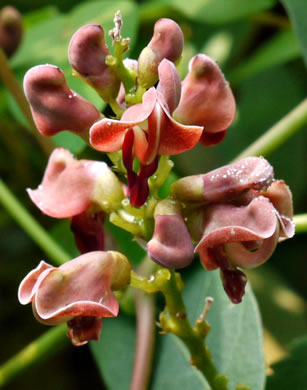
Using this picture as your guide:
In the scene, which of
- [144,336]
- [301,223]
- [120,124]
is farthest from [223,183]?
[144,336]

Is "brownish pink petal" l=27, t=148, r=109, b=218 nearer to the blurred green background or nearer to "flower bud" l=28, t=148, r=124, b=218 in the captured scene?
"flower bud" l=28, t=148, r=124, b=218

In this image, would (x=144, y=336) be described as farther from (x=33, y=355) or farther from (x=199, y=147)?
(x=199, y=147)

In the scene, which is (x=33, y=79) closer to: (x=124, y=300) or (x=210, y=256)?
(x=210, y=256)

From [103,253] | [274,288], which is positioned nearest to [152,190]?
[103,253]

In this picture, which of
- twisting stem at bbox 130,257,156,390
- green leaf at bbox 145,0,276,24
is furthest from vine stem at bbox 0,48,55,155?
green leaf at bbox 145,0,276,24

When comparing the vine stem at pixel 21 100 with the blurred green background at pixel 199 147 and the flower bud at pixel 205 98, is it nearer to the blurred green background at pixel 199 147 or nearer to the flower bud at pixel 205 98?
the blurred green background at pixel 199 147

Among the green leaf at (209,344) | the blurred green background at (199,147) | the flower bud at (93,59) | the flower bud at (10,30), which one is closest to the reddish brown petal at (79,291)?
the flower bud at (93,59)
